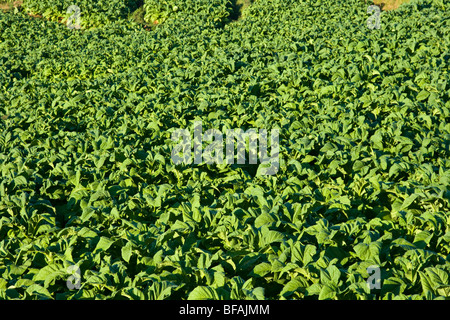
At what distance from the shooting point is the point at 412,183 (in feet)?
17.4

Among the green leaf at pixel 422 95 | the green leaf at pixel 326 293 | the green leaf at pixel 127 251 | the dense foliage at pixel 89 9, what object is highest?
the dense foliage at pixel 89 9

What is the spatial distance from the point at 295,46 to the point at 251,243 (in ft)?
29.2

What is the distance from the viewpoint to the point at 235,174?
638 cm

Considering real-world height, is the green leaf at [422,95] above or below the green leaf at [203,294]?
above

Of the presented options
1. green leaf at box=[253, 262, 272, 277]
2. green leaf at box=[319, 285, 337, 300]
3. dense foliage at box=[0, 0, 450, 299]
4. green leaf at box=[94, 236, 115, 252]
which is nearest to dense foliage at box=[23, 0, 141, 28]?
dense foliage at box=[0, 0, 450, 299]

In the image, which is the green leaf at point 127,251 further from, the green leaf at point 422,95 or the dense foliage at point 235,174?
the green leaf at point 422,95

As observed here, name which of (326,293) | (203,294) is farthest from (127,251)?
(326,293)

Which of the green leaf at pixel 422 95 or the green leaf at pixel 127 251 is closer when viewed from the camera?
the green leaf at pixel 127 251

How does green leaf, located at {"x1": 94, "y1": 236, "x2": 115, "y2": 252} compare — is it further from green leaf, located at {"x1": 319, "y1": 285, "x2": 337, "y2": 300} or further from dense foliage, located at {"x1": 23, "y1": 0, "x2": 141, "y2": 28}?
dense foliage, located at {"x1": 23, "y1": 0, "x2": 141, "y2": 28}

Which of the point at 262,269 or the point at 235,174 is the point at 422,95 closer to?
the point at 235,174

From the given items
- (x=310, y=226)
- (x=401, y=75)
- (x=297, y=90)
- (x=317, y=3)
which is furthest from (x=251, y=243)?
(x=317, y=3)

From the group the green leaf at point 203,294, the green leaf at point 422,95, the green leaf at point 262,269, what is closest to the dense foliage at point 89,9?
the green leaf at point 422,95

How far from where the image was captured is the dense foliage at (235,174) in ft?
13.3
